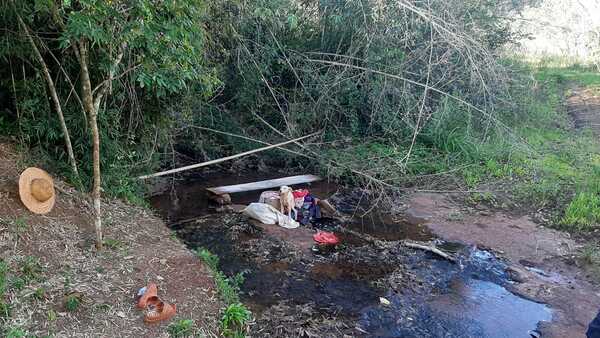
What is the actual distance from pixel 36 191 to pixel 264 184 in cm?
406

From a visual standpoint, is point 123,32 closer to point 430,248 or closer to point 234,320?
point 234,320

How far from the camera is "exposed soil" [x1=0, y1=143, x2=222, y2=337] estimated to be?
3.37 metres

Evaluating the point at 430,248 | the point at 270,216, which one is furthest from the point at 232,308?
the point at 430,248

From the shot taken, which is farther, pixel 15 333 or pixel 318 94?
pixel 318 94

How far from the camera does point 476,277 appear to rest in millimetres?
5441

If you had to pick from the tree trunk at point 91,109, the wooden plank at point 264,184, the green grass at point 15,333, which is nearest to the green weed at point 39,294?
the green grass at point 15,333

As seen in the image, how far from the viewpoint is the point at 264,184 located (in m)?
7.98

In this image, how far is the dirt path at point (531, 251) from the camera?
4.79 meters

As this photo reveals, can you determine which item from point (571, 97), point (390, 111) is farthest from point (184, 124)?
point (571, 97)

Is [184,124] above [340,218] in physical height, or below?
above

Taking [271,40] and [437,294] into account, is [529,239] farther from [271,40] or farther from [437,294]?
[271,40]

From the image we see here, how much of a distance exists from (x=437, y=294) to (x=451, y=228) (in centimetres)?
192

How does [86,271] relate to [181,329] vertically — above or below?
above

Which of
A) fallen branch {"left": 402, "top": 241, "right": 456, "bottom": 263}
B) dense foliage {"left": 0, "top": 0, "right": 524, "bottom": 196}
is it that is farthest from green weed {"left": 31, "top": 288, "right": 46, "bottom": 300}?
fallen branch {"left": 402, "top": 241, "right": 456, "bottom": 263}
